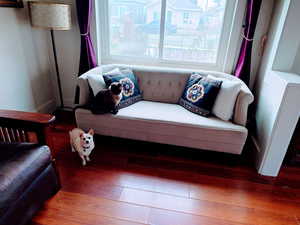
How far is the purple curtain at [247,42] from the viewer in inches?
81.2

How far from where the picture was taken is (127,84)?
2199 millimetres

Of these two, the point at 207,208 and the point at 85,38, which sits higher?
the point at 85,38

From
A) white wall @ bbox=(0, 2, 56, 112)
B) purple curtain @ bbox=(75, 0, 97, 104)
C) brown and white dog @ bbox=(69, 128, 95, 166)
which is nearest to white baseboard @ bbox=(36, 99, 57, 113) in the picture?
white wall @ bbox=(0, 2, 56, 112)

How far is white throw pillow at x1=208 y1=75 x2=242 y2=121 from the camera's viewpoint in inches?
75.5

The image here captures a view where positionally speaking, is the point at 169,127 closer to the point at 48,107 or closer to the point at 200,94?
the point at 200,94

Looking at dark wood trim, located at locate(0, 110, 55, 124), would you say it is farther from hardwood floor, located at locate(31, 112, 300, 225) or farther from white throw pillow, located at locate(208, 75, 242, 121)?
white throw pillow, located at locate(208, 75, 242, 121)

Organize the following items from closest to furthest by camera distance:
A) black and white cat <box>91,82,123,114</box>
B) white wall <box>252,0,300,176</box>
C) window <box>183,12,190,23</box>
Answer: white wall <box>252,0,300,176</box> < black and white cat <box>91,82,123,114</box> < window <box>183,12,190,23</box>

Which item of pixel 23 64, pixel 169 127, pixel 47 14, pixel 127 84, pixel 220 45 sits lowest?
pixel 169 127

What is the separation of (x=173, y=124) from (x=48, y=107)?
1.88 metres

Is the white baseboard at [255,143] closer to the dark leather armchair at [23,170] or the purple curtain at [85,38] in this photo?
the dark leather armchair at [23,170]

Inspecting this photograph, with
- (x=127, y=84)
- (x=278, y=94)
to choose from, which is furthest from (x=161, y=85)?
(x=278, y=94)

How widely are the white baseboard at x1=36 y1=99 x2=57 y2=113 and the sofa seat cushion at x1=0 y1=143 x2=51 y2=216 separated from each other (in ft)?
4.50

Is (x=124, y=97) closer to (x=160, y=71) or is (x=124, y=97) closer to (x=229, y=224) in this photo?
(x=160, y=71)

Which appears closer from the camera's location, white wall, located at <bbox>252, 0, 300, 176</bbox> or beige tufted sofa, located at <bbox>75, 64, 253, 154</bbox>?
white wall, located at <bbox>252, 0, 300, 176</bbox>
